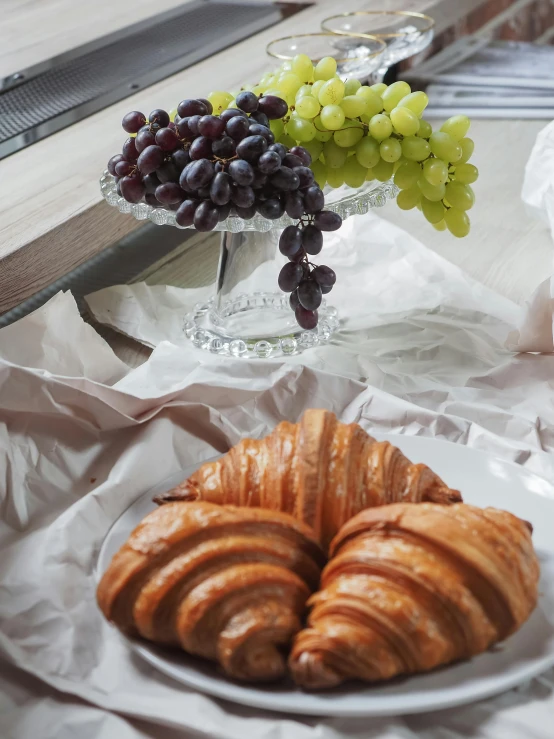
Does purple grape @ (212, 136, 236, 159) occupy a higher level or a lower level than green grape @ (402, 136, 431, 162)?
higher

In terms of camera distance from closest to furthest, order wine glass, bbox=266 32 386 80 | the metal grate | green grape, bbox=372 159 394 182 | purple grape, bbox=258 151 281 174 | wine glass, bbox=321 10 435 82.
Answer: purple grape, bbox=258 151 281 174, green grape, bbox=372 159 394 182, the metal grate, wine glass, bbox=266 32 386 80, wine glass, bbox=321 10 435 82

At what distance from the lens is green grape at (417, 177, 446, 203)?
2.60 ft

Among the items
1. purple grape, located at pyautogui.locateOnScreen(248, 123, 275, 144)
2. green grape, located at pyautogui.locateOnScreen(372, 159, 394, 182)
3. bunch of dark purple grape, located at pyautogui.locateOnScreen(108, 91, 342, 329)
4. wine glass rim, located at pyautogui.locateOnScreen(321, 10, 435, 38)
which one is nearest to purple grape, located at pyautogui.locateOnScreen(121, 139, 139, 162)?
bunch of dark purple grape, located at pyautogui.locateOnScreen(108, 91, 342, 329)

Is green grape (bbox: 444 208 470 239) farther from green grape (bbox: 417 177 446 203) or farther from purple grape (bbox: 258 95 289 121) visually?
purple grape (bbox: 258 95 289 121)

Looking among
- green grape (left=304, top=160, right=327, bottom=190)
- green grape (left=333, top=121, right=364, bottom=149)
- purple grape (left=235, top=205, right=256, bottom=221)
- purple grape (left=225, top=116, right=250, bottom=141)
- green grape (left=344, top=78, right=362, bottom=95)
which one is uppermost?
purple grape (left=225, top=116, right=250, bottom=141)

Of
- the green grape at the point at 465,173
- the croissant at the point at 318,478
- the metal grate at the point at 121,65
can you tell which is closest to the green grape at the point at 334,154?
the green grape at the point at 465,173

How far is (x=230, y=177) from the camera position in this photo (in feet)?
→ 2.32

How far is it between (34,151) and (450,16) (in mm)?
947

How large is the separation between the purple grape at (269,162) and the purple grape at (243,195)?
20 millimetres

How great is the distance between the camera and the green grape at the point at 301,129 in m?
0.78

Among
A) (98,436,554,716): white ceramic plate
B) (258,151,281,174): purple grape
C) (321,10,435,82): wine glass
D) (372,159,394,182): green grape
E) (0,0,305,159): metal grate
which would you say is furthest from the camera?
(321,10,435,82): wine glass

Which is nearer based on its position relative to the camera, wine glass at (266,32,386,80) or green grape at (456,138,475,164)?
green grape at (456,138,475,164)

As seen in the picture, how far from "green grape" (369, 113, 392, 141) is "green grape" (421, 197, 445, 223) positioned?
8cm

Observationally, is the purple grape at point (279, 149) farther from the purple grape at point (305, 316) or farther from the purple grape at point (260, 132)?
the purple grape at point (305, 316)
